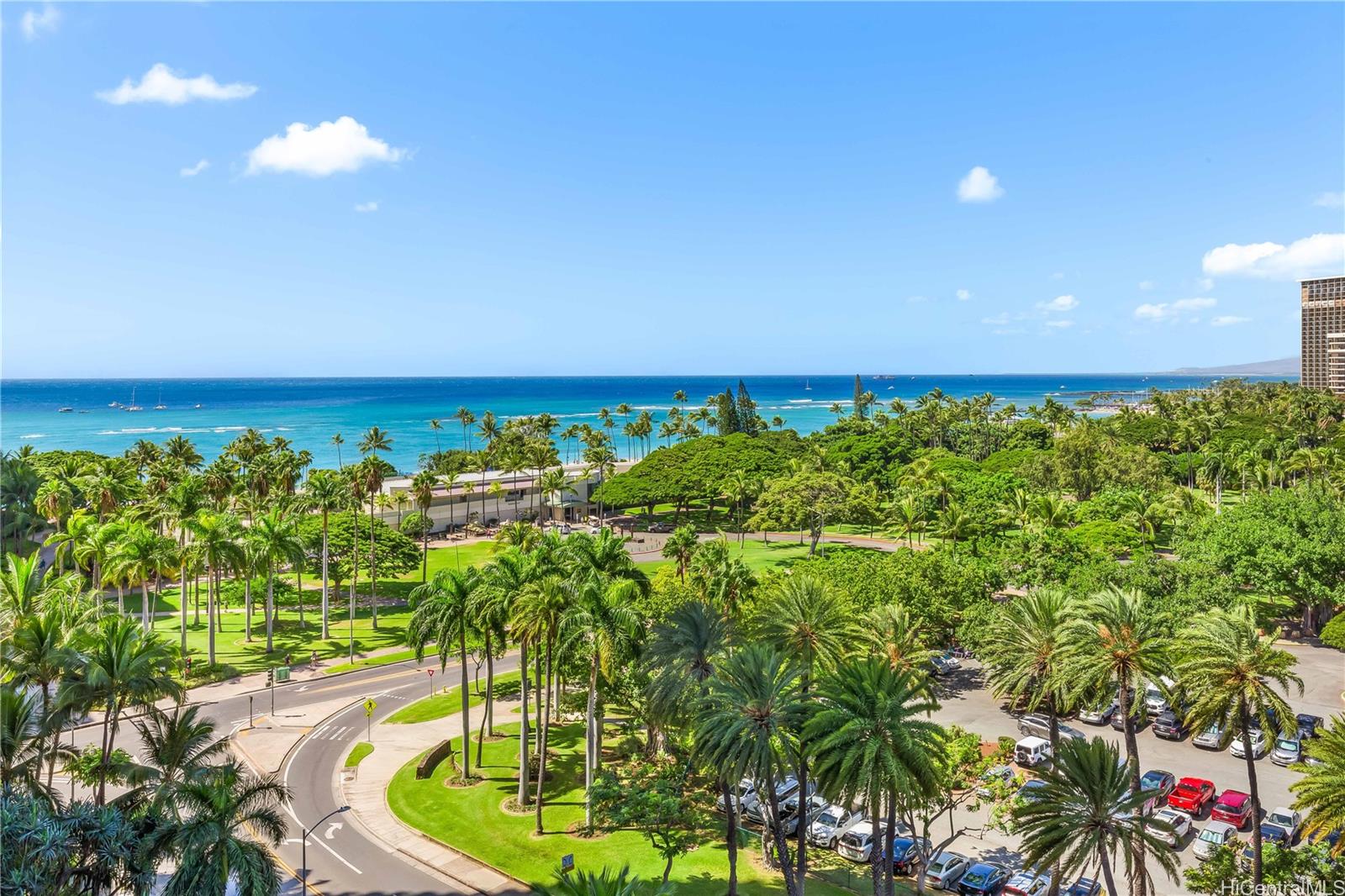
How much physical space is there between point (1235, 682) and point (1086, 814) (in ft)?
36.1

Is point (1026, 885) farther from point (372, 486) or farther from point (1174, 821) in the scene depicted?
point (372, 486)

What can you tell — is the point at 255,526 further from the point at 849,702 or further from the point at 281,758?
the point at 849,702

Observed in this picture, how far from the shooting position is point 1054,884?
2620 cm

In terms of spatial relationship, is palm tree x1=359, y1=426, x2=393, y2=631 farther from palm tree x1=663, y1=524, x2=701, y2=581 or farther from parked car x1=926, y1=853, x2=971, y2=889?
parked car x1=926, y1=853, x2=971, y2=889

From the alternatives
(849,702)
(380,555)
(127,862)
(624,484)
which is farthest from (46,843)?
(624,484)

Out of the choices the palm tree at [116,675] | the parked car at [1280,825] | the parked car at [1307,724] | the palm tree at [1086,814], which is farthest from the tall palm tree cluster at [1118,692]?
the palm tree at [116,675]

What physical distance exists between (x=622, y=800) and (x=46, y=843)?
24.5 m

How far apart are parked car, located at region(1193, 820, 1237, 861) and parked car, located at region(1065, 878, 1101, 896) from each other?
498 centimetres

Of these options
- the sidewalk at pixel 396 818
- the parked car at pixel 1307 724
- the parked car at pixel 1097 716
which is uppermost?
the parked car at pixel 1307 724

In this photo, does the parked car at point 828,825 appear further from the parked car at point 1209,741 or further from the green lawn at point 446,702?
the green lawn at point 446,702

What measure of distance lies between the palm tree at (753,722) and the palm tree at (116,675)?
20.5 m

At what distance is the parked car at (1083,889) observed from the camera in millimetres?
32125

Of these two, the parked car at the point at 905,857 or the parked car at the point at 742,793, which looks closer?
the parked car at the point at 905,857

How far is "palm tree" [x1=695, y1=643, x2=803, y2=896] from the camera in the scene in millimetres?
29125
